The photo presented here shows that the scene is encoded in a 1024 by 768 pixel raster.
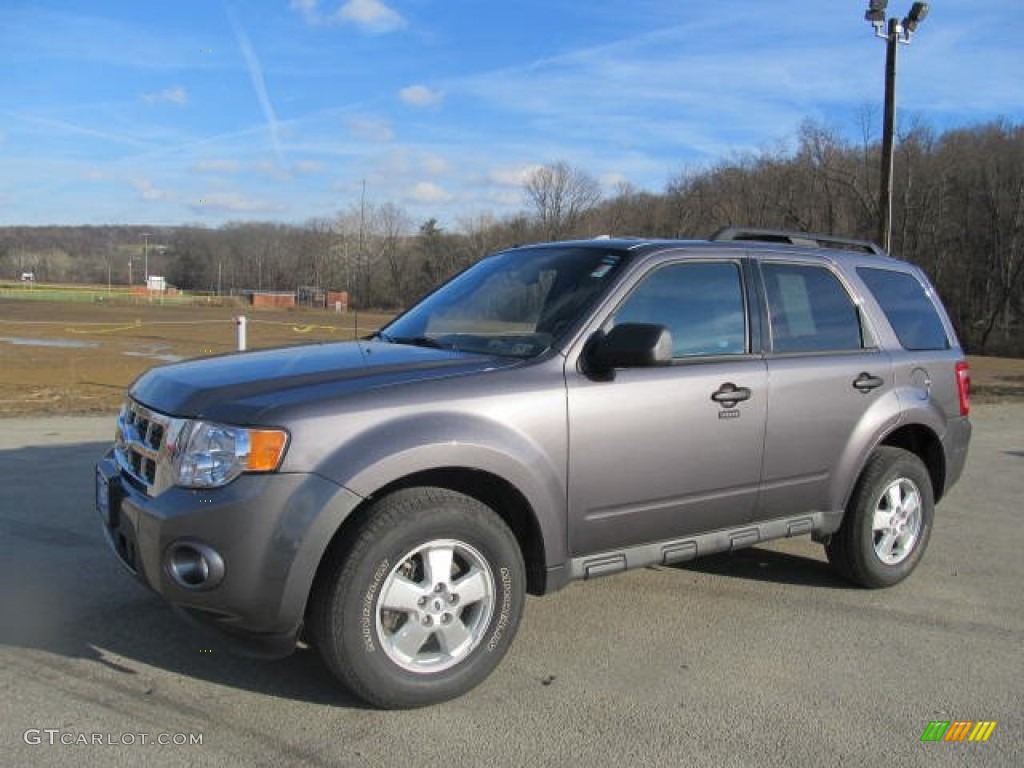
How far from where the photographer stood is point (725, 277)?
4.30 meters

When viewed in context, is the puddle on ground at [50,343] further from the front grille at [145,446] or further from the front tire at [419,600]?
the front tire at [419,600]

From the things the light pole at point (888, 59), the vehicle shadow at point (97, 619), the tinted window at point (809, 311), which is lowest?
the vehicle shadow at point (97, 619)

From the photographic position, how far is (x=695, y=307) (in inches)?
164

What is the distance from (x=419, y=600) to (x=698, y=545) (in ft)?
4.74

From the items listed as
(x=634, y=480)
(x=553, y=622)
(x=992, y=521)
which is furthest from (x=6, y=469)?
(x=992, y=521)

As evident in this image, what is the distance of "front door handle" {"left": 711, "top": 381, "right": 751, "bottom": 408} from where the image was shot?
402 centimetres

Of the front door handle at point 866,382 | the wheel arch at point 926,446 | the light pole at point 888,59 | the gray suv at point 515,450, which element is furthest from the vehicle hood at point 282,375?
the light pole at point 888,59

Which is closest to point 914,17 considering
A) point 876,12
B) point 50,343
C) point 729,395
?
point 876,12

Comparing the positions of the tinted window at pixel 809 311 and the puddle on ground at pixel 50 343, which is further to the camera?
the puddle on ground at pixel 50 343

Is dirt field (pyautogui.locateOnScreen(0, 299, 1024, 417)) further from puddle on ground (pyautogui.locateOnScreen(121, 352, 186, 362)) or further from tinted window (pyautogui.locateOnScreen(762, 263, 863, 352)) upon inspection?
tinted window (pyautogui.locateOnScreen(762, 263, 863, 352))

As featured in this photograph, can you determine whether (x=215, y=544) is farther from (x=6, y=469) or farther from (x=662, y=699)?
(x=6, y=469)

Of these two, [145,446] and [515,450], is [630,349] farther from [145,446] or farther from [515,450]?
[145,446]

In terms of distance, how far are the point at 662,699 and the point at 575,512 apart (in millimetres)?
815

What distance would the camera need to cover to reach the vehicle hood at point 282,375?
10.4 feet
